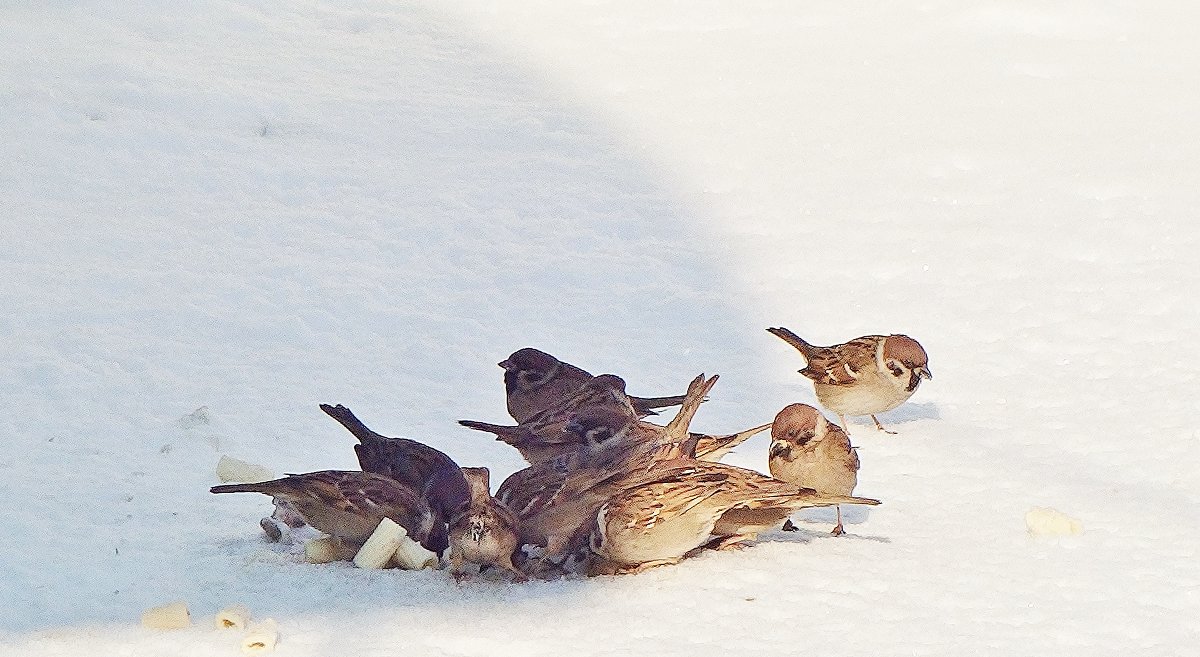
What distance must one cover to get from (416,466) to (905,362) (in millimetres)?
1644

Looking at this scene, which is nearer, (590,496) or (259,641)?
(259,641)

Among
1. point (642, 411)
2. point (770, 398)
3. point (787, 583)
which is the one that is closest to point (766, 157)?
point (770, 398)

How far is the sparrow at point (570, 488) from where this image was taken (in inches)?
136

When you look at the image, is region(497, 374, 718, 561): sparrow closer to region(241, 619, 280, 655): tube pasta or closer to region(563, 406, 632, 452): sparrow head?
region(563, 406, 632, 452): sparrow head

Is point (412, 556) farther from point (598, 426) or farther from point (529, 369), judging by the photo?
point (529, 369)

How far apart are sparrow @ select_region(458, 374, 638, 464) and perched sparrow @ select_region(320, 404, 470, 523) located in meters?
0.45

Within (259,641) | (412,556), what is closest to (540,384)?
(412,556)

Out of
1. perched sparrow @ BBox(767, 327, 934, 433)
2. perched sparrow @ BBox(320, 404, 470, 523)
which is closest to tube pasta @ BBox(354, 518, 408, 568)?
perched sparrow @ BBox(320, 404, 470, 523)

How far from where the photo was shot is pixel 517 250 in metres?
5.88

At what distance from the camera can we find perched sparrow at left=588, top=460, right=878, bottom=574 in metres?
3.33

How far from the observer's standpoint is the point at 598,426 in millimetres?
4094

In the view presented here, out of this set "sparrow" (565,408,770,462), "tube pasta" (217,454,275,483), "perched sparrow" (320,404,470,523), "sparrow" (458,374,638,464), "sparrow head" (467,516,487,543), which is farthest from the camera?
"sparrow" (458,374,638,464)

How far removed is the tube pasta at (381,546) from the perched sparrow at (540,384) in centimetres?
102

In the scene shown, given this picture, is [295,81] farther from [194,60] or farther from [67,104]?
[67,104]
